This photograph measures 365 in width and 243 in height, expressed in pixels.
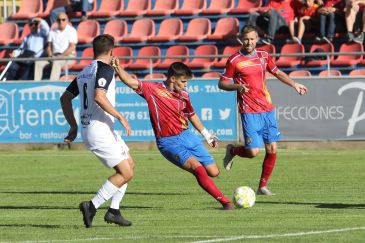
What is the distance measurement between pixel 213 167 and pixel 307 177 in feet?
16.8

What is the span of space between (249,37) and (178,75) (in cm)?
224

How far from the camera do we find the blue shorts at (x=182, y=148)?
1361 cm

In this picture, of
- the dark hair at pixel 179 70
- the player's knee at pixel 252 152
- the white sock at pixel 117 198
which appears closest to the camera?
the white sock at pixel 117 198

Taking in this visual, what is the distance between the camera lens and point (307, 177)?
60.9 feet

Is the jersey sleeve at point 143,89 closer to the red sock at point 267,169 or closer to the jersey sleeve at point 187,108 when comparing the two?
the jersey sleeve at point 187,108

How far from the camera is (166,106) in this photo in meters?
13.8

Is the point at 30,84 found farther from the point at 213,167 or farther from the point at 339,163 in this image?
the point at 213,167

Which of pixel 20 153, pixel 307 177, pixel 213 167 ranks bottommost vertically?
pixel 20 153

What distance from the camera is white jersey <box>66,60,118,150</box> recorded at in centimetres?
1175

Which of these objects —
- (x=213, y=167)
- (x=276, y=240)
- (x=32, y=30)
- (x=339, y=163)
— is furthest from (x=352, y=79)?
(x=276, y=240)

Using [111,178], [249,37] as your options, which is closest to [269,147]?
[249,37]

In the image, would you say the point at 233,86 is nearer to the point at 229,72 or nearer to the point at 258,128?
the point at 229,72

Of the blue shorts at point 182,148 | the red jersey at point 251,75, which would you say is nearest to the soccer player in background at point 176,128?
the blue shorts at point 182,148

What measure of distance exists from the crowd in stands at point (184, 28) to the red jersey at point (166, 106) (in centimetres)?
1284
